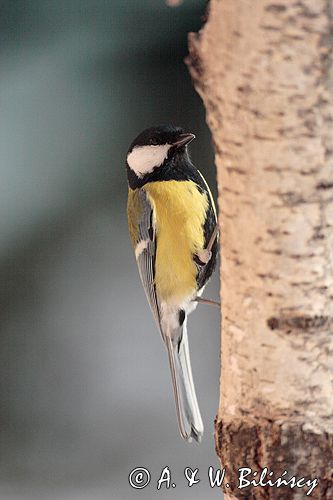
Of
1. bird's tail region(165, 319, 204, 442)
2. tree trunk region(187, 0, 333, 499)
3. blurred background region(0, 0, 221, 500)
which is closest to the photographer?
tree trunk region(187, 0, 333, 499)

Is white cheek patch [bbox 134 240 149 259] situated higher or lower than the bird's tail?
higher

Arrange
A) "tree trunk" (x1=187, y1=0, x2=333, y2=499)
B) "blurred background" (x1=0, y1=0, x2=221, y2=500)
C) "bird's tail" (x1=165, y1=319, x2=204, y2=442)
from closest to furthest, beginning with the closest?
"tree trunk" (x1=187, y1=0, x2=333, y2=499), "bird's tail" (x1=165, y1=319, x2=204, y2=442), "blurred background" (x1=0, y1=0, x2=221, y2=500)

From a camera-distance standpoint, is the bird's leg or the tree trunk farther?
the bird's leg

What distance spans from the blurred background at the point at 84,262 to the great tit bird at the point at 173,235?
82 cm

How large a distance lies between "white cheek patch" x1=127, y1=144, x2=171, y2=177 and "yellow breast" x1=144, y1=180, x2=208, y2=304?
0.10 feet

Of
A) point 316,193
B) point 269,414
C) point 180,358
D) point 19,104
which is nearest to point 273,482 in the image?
point 269,414

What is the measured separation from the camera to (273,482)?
991 mm

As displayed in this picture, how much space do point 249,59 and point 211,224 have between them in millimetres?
534

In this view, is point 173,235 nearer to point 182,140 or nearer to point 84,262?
point 182,140

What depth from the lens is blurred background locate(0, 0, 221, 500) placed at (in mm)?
2176

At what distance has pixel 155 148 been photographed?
1.37m

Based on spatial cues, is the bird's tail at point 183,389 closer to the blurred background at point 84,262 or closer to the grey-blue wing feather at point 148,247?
the grey-blue wing feather at point 148,247

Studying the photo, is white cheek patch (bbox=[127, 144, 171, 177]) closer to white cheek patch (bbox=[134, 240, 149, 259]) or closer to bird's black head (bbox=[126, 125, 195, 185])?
bird's black head (bbox=[126, 125, 195, 185])

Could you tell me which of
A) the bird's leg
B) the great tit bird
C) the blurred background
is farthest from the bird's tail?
the blurred background
